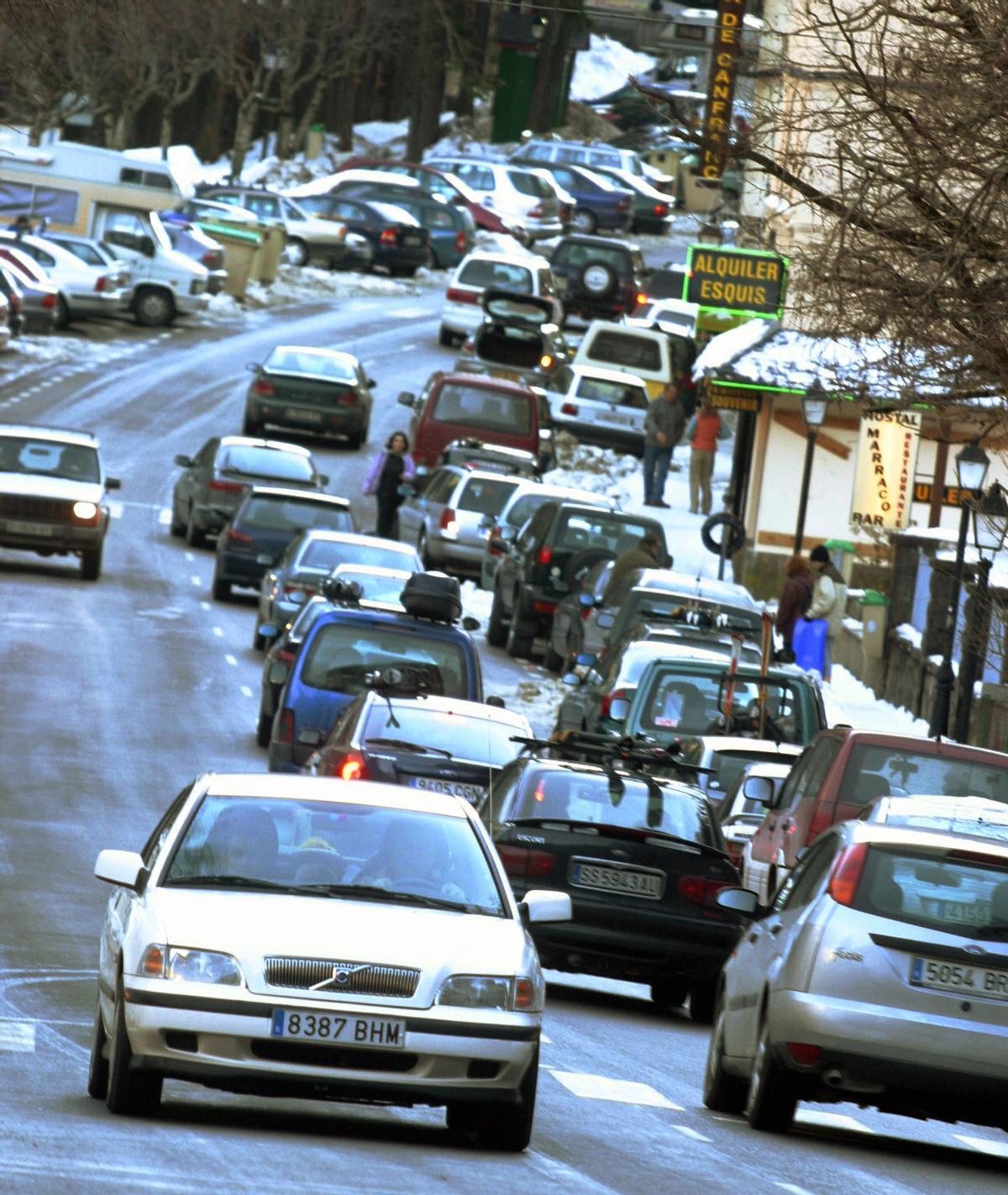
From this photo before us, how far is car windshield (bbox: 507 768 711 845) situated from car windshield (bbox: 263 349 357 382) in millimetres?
29309

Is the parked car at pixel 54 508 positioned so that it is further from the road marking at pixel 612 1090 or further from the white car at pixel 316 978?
the white car at pixel 316 978

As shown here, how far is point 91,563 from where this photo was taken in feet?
110

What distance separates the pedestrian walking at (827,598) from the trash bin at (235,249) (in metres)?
33.0

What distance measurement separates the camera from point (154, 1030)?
30.3 feet

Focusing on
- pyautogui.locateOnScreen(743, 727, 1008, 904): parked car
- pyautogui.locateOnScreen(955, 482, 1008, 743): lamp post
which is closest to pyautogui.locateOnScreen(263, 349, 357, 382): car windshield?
pyautogui.locateOnScreen(955, 482, 1008, 743): lamp post

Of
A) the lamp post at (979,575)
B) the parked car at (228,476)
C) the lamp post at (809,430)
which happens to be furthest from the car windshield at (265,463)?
the lamp post at (979,575)

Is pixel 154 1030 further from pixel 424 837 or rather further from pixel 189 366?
pixel 189 366

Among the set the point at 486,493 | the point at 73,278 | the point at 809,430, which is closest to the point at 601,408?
the point at 486,493

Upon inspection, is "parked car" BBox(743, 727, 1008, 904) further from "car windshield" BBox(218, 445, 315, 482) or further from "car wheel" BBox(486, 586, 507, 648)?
"car windshield" BBox(218, 445, 315, 482)

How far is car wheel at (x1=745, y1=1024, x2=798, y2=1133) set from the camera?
11.0 m

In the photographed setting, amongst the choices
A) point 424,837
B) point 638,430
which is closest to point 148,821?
point 424,837

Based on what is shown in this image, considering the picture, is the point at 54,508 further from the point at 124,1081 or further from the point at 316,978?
the point at 316,978

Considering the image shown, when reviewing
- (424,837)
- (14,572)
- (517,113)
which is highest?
(517,113)

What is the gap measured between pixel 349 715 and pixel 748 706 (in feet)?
14.2
